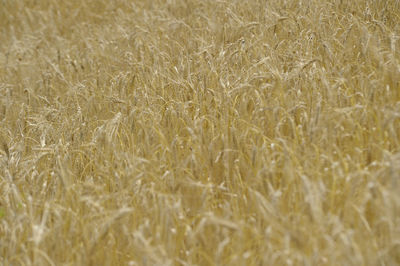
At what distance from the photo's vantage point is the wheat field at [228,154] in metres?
1.90

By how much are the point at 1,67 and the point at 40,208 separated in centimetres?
342

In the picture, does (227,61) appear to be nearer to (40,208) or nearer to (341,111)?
(341,111)

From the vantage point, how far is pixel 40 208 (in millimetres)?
2348

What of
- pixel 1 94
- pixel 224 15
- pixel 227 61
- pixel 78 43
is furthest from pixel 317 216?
pixel 78 43

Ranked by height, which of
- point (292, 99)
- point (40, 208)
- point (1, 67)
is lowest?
point (1, 67)

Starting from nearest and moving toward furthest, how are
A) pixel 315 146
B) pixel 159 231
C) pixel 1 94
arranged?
pixel 159 231, pixel 315 146, pixel 1 94

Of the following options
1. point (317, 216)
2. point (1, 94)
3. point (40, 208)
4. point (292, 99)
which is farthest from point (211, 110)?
point (1, 94)

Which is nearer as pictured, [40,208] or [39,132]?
[40,208]

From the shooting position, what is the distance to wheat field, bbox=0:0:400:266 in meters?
1.90

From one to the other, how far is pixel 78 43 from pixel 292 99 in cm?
344

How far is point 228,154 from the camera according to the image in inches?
97.1

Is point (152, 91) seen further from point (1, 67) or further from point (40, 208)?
point (1, 67)

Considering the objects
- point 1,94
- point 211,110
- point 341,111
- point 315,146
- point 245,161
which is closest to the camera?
point 315,146

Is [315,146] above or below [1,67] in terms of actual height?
above
